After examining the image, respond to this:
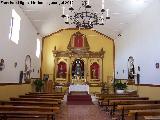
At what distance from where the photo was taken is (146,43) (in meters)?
14.0

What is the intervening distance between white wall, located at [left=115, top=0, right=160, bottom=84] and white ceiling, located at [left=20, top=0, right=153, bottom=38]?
46 cm

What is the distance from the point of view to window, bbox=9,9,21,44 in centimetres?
1253

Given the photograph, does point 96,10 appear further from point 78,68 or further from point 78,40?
point 78,68

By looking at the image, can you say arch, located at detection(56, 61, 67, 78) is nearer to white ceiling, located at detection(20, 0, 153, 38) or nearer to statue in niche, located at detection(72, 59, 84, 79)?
statue in niche, located at detection(72, 59, 84, 79)

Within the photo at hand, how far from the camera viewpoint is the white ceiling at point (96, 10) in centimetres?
1422

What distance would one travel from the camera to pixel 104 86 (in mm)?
19672

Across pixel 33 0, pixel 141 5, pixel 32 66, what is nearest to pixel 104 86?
pixel 32 66

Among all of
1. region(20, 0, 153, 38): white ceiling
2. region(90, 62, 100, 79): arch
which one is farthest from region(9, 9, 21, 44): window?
region(90, 62, 100, 79): arch

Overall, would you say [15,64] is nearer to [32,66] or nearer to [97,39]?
[32,66]

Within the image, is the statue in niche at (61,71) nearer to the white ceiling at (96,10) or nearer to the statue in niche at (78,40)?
the statue in niche at (78,40)

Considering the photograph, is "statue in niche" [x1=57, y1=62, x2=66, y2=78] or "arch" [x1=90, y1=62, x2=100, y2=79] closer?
"statue in niche" [x1=57, y1=62, x2=66, y2=78]

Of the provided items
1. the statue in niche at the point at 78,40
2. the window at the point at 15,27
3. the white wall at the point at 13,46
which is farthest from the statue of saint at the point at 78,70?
the window at the point at 15,27

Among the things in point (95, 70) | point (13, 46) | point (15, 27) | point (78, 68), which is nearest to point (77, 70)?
point (78, 68)

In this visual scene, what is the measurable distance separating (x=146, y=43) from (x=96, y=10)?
4.05m
